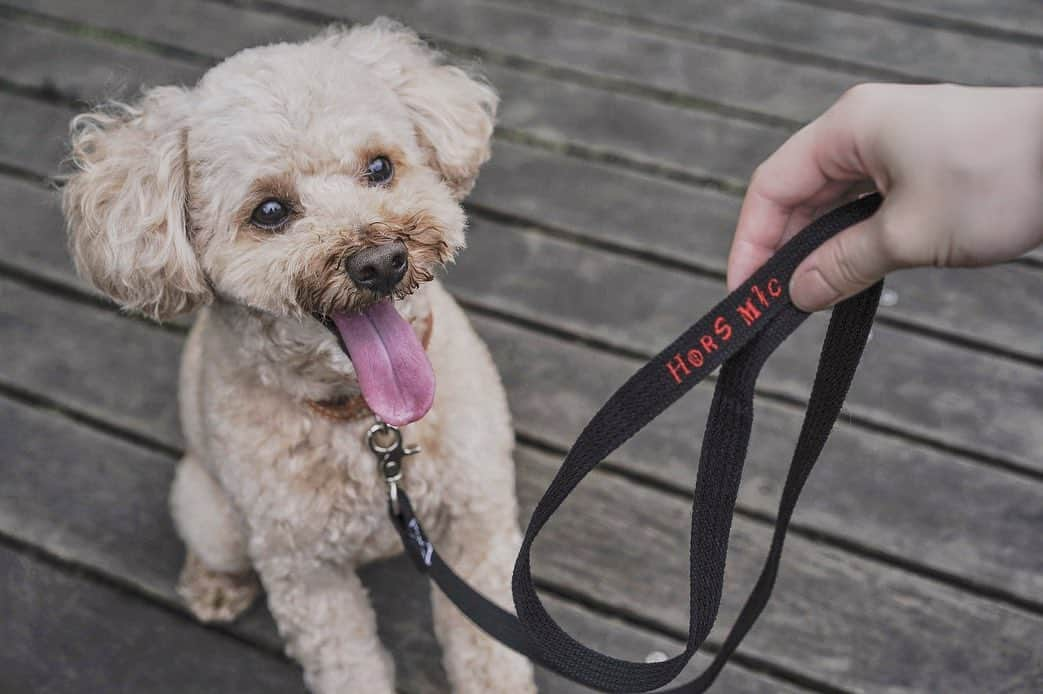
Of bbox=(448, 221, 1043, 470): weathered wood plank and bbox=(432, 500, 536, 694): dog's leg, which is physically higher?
bbox=(448, 221, 1043, 470): weathered wood plank

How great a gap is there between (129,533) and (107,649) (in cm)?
24

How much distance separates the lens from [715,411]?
3.42 ft

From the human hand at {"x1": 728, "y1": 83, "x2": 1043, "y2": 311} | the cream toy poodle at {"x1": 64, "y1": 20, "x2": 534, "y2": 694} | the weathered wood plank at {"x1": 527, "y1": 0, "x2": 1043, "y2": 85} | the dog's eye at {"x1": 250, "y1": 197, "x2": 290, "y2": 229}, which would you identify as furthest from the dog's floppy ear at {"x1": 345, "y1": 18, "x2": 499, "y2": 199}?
the weathered wood plank at {"x1": 527, "y1": 0, "x2": 1043, "y2": 85}

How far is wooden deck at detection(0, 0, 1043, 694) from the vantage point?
1.76 meters

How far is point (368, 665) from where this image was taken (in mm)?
1659

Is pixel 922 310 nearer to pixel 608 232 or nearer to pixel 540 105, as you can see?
pixel 608 232

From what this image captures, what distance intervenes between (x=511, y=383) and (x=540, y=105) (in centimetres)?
83

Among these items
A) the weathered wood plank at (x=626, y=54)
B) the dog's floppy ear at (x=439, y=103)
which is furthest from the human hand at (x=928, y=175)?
the weathered wood plank at (x=626, y=54)

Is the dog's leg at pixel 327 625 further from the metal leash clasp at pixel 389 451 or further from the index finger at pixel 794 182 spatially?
the index finger at pixel 794 182

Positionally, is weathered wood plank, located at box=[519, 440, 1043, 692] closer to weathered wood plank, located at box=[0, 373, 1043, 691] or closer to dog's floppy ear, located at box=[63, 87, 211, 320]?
weathered wood plank, located at box=[0, 373, 1043, 691]

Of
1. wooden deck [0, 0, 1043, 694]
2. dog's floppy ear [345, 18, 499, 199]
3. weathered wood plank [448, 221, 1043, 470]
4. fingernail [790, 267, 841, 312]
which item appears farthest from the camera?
weathered wood plank [448, 221, 1043, 470]

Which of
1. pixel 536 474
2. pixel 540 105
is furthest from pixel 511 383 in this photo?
pixel 540 105

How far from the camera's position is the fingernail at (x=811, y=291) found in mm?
970

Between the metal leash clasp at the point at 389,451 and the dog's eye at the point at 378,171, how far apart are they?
36 cm
